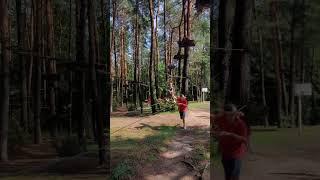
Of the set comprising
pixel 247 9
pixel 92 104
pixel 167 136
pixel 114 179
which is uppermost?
pixel 247 9

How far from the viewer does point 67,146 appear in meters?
5.07

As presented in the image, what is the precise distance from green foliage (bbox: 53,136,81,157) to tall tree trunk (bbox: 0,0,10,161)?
49 cm

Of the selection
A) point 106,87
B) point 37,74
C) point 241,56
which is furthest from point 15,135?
point 241,56

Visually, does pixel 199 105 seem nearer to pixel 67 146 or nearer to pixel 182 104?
pixel 182 104

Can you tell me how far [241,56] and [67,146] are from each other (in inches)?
75.9

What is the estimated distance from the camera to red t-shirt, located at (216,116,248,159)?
4438 mm

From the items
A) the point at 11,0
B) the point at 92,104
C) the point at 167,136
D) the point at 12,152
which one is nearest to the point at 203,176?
the point at 167,136

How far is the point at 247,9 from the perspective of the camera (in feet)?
14.9

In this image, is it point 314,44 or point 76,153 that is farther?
point 76,153

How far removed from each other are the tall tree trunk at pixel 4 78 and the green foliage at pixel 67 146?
1.61 ft

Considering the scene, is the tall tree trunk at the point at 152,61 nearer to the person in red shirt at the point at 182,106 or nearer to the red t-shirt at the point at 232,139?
the person in red shirt at the point at 182,106

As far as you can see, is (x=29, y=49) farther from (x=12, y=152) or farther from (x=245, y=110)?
(x=245, y=110)

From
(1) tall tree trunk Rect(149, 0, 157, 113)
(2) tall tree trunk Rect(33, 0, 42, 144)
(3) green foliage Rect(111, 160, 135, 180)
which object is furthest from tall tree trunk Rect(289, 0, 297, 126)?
(2) tall tree trunk Rect(33, 0, 42, 144)

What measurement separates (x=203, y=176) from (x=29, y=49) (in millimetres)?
2043
